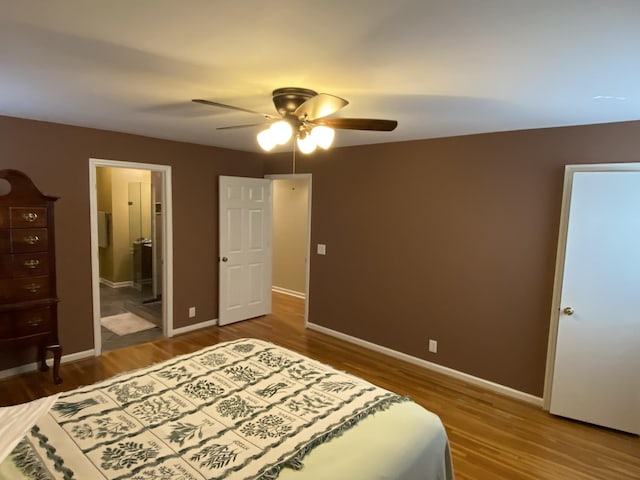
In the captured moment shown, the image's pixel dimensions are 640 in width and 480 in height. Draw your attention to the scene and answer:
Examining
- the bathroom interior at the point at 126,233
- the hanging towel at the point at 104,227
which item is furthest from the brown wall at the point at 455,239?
the hanging towel at the point at 104,227

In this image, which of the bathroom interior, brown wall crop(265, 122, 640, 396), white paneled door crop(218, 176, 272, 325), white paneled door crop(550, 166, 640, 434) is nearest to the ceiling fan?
brown wall crop(265, 122, 640, 396)

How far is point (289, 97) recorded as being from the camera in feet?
7.32

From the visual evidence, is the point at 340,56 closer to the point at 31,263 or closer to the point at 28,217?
the point at 28,217

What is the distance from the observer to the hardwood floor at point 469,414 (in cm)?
248

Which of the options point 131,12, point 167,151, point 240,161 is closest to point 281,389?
point 131,12

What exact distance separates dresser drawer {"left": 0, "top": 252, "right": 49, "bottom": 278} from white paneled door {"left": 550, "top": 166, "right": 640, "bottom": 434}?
433cm

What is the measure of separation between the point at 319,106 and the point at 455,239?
2.31m

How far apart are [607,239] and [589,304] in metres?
0.52

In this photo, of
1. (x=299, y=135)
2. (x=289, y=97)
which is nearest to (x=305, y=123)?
(x=299, y=135)

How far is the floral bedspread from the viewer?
1438 millimetres

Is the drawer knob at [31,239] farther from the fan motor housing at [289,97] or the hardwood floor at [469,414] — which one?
the fan motor housing at [289,97]

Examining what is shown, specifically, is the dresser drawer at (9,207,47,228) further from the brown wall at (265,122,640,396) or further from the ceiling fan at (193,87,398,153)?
the brown wall at (265,122,640,396)

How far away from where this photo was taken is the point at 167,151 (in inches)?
167

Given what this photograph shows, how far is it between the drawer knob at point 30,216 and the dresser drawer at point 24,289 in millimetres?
494
